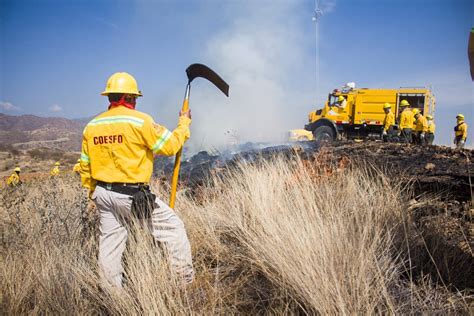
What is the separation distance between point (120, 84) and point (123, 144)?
1.88 ft

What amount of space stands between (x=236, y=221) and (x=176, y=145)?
1.14m

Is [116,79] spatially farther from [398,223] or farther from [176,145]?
[398,223]

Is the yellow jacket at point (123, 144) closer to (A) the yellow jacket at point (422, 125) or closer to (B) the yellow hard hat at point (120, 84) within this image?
(B) the yellow hard hat at point (120, 84)

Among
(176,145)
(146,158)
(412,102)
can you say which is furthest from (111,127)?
(412,102)

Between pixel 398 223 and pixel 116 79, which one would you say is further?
pixel 398 223

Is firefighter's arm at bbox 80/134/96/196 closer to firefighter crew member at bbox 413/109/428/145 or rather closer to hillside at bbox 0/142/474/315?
hillside at bbox 0/142/474/315

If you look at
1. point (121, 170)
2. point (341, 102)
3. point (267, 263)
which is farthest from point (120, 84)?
point (341, 102)

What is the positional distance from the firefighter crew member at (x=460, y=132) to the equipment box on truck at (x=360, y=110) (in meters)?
3.56

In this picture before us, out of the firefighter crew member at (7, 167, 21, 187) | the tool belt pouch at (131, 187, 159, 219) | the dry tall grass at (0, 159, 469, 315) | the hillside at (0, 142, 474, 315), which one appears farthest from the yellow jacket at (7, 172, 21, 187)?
the tool belt pouch at (131, 187, 159, 219)

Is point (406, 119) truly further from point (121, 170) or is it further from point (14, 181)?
point (14, 181)

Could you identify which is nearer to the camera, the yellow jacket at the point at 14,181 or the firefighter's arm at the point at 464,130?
the yellow jacket at the point at 14,181

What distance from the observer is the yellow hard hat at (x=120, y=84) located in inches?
104

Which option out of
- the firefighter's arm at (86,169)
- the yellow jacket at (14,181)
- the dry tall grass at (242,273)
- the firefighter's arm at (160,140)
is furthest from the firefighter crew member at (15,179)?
the firefighter's arm at (160,140)

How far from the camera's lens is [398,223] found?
9.57ft
